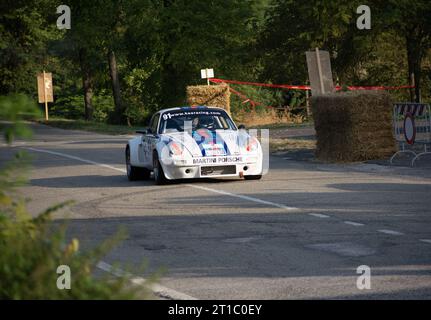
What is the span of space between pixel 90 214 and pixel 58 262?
9.32 metres

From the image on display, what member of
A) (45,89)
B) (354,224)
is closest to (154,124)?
(354,224)

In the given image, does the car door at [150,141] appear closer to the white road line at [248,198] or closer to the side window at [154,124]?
the side window at [154,124]

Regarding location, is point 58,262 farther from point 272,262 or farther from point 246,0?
point 246,0

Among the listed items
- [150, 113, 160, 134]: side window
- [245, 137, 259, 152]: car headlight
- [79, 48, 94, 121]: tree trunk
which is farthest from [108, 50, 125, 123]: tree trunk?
[245, 137, 259, 152]: car headlight

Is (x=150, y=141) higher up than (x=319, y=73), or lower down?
lower down

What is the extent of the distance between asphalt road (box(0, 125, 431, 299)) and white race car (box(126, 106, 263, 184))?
31cm

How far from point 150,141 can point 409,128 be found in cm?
551

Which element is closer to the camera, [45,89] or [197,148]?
[197,148]

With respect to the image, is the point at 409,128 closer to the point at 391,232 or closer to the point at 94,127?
the point at 391,232

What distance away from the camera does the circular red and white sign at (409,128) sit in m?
20.4

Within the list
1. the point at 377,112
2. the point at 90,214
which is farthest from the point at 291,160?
the point at 90,214

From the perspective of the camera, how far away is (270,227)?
1198cm

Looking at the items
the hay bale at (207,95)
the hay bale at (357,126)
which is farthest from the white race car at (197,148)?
the hay bale at (207,95)

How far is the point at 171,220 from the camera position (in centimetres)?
1302
